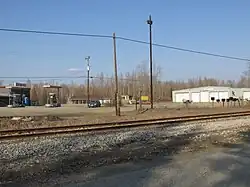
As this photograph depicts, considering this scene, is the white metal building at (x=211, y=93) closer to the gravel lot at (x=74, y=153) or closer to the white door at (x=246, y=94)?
the white door at (x=246, y=94)

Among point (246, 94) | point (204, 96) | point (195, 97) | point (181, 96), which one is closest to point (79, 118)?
point (204, 96)

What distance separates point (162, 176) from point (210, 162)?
2168 mm

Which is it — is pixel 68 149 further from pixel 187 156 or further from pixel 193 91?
pixel 193 91

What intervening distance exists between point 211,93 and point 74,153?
A: 3772 inches

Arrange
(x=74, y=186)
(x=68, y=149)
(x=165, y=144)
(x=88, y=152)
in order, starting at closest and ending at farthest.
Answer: (x=74, y=186) < (x=88, y=152) < (x=68, y=149) < (x=165, y=144)

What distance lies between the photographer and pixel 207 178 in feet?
23.1

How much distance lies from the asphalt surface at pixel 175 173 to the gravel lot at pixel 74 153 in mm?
298

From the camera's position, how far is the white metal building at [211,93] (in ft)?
326

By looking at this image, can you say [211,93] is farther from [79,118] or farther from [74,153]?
[74,153]

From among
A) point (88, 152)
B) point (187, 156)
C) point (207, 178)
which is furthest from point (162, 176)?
point (88, 152)

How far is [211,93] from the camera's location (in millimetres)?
102250

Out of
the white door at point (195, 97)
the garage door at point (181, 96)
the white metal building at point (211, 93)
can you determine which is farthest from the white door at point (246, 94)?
the garage door at point (181, 96)

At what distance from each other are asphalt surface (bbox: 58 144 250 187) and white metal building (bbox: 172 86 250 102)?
299ft

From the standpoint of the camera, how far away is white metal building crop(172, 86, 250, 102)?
99.5 meters
